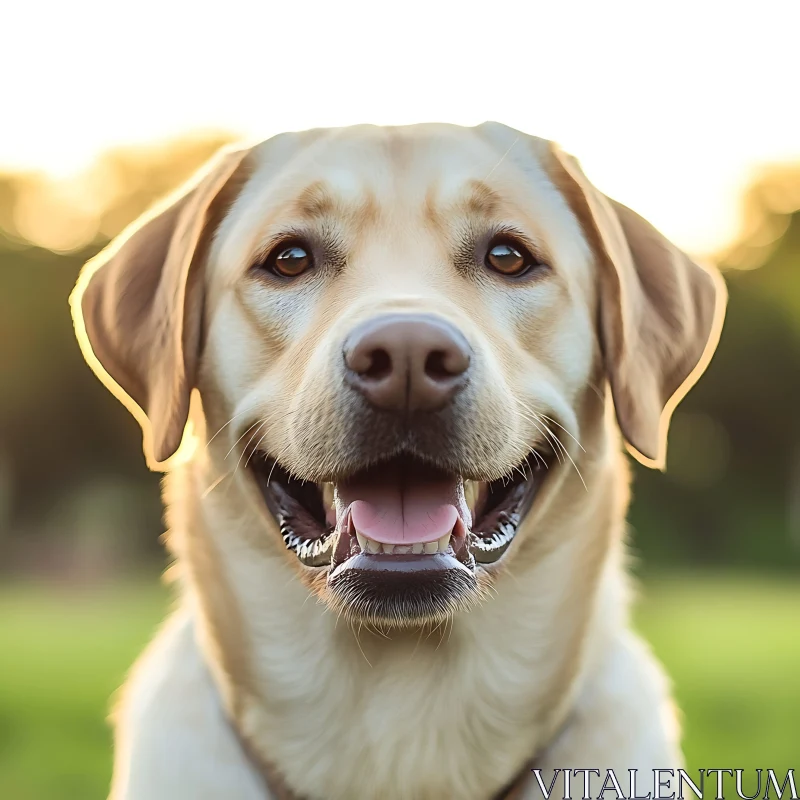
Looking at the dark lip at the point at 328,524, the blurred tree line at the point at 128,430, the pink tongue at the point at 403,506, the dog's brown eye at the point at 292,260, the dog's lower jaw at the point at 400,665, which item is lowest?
the blurred tree line at the point at 128,430

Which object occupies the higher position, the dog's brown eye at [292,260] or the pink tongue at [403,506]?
the dog's brown eye at [292,260]

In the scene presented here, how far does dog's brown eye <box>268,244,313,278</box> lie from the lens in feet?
11.3

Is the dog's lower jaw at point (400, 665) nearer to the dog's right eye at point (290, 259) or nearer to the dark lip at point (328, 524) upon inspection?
the dark lip at point (328, 524)

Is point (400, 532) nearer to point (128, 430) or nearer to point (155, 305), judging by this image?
point (155, 305)

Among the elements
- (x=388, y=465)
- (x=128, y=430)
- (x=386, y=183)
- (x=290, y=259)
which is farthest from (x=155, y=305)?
(x=128, y=430)

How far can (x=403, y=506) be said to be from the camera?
3145mm

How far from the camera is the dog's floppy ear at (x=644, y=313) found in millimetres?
→ 3439

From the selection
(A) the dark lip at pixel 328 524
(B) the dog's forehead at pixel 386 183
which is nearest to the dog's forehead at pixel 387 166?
(B) the dog's forehead at pixel 386 183

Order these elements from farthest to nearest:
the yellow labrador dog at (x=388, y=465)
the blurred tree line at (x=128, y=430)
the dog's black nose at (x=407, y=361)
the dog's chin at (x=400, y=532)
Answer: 1. the blurred tree line at (x=128, y=430)
2. the yellow labrador dog at (x=388, y=465)
3. the dog's chin at (x=400, y=532)
4. the dog's black nose at (x=407, y=361)

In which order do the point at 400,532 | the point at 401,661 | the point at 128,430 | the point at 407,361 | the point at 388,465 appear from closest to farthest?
the point at 407,361
the point at 400,532
the point at 388,465
the point at 401,661
the point at 128,430

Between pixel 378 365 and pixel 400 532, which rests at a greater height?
pixel 378 365

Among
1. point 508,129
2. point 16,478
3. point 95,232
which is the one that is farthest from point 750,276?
point 508,129

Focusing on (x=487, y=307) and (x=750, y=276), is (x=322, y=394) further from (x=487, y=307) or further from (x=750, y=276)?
(x=750, y=276)

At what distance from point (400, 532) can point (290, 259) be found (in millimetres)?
916
